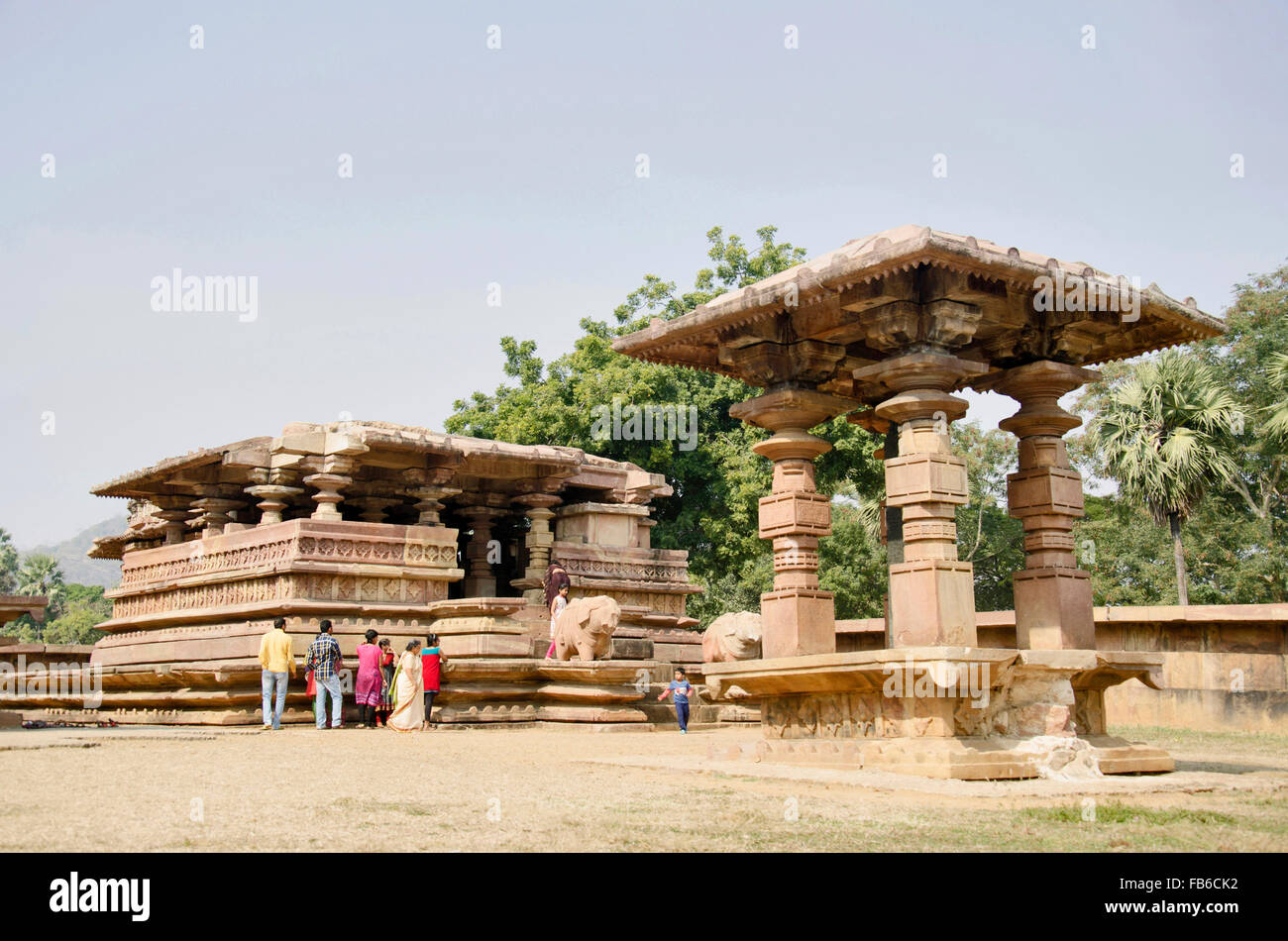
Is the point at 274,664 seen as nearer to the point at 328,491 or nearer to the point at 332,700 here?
the point at 332,700

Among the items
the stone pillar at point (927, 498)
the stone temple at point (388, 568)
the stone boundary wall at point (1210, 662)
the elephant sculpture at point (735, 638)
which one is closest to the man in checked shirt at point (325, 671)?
the stone temple at point (388, 568)

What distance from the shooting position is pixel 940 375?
886cm

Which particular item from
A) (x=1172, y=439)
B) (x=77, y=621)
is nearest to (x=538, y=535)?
(x=1172, y=439)

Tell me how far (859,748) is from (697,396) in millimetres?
22490

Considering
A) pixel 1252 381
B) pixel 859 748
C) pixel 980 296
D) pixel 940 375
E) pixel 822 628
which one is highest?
pixel 1252 381

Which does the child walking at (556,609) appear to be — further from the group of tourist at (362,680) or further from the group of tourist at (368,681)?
the group of tourist at (362,680)

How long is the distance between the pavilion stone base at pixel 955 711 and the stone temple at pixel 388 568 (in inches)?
256

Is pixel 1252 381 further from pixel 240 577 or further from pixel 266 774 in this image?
pixel 266 774

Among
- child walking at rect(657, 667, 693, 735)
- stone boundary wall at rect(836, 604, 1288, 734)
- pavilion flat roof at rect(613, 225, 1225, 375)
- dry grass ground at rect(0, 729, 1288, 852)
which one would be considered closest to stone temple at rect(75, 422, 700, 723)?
child walking at rect(657, 667, 693, 735)

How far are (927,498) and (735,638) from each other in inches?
309

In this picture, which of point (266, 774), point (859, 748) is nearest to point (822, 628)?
point (859, 748)

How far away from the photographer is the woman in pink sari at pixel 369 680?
14.7 metres

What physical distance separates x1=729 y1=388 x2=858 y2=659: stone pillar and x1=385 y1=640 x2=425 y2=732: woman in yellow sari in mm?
5982

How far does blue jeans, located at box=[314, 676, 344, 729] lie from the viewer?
1434 cm
